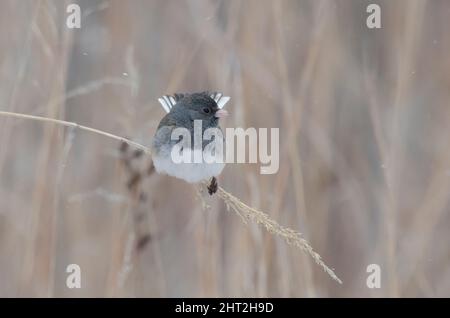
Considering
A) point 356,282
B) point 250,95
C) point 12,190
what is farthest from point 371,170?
point 12,190

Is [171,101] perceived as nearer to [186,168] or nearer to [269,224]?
[186,168]

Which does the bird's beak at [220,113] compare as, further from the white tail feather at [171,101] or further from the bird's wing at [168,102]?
the bird's wing at [168,102]

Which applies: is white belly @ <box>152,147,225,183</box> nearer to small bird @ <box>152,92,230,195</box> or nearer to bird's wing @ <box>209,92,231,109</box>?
small bird @ <box>152,92,230,195</box>

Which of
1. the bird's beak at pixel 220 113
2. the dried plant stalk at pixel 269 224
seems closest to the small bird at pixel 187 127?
the bird's beak at pixel 220 113

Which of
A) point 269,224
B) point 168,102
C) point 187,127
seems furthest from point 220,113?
point 269,224

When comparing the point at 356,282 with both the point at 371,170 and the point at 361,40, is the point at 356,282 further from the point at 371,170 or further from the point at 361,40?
the point at 361,40
